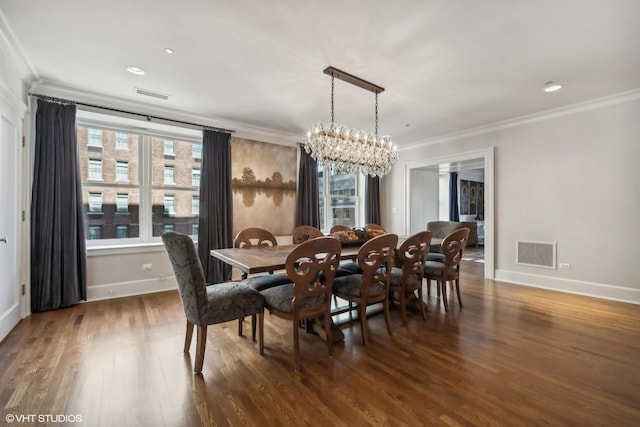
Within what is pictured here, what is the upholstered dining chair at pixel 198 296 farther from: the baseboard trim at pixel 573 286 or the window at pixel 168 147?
the baseboard trim at pixel 573 286

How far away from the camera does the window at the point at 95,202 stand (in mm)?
3807

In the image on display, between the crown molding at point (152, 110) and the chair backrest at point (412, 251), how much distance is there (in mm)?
3195

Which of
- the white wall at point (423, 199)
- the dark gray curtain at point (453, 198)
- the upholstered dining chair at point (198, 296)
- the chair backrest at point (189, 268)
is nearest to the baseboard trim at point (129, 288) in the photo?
the upholstered dining chair at point (198, 296)

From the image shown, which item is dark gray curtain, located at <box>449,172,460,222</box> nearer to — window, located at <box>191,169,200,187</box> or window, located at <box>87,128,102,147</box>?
window, located at <box>191,169,200,187</box>

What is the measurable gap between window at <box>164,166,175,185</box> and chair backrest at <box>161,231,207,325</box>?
106 inches

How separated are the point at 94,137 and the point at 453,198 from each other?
9.34 metres

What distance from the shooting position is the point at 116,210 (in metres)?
3.95

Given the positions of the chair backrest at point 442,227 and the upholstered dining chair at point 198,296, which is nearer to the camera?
the upholstered dining chair at point 198,296

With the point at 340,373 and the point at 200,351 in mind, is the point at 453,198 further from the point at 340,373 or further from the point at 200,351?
the point at 200,351

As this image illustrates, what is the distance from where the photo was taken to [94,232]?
12.6 feet

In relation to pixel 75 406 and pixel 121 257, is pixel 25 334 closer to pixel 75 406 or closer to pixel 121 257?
pixel 121 257

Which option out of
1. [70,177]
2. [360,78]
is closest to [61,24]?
[70,177]

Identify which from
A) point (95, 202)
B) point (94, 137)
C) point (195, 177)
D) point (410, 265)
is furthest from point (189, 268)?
Result: point (94, 137)

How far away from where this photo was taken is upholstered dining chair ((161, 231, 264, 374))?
1.94 meters
